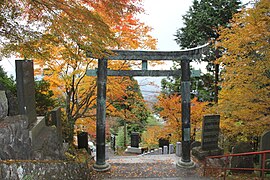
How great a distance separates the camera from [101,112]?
8.84m

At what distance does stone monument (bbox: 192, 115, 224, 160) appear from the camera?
32.2 ft

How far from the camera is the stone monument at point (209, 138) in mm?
9812

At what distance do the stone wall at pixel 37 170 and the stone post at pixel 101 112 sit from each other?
166 inches

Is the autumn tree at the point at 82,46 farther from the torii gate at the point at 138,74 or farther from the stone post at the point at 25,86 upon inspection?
the torii gate at the point at 138,74

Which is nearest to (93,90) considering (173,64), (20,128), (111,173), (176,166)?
(111,173)

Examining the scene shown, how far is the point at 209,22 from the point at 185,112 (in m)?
9.34

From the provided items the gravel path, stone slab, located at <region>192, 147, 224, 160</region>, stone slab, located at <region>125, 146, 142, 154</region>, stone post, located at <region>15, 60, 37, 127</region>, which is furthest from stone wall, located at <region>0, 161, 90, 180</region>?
stone slab, located at <region>125, 146, 142, 154</region>

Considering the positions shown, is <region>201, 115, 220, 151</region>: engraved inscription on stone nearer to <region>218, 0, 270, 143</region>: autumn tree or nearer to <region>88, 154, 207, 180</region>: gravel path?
<region>218, 0, 270, 143</region>: autumn tree

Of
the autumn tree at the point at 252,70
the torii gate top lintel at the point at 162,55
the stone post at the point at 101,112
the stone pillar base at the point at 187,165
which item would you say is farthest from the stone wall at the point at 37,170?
the autumn tree at the point at 252,70

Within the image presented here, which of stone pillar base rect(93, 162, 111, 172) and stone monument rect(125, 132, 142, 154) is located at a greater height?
stone pillar base rect(93, 162, 111, 172)

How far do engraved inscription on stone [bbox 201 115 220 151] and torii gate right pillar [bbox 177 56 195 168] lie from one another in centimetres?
92

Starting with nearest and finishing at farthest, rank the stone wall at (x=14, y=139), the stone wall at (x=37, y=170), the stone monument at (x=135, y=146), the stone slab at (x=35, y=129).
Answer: the stone wall at (x=37, y=170) → the stone wall at (x=14, y=139) → the stone slab at (x=35, y=129) → the stone monument at (x=135, y=146)

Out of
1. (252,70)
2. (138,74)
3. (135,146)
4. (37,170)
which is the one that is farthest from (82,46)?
(135,146)

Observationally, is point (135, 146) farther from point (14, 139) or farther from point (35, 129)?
point (14, 139)
